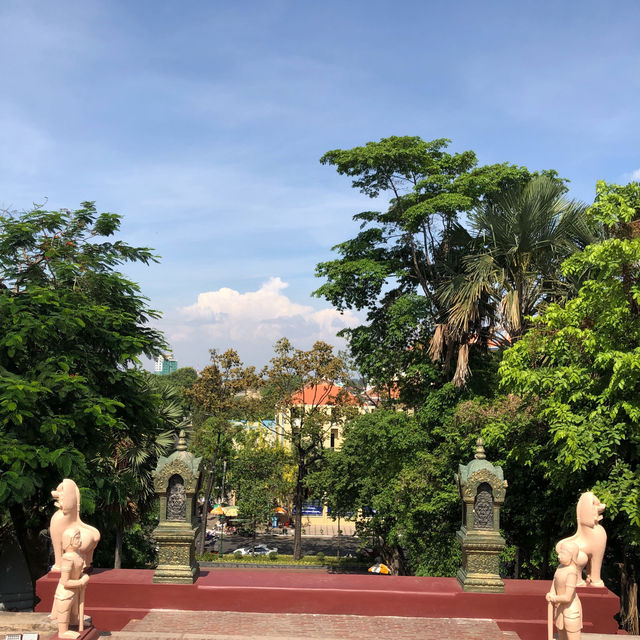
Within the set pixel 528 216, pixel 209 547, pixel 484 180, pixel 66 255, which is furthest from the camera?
pixel 209 547

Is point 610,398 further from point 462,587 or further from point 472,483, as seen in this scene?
point 462,587

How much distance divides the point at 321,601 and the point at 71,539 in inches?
148

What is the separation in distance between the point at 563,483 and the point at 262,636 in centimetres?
700

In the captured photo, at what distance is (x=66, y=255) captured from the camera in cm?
1512

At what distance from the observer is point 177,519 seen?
388 inches

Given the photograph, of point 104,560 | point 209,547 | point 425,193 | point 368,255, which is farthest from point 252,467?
point 425,193

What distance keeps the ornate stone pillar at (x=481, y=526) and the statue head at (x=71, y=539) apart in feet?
18.0

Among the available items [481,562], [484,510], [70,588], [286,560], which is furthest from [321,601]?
[286,560]

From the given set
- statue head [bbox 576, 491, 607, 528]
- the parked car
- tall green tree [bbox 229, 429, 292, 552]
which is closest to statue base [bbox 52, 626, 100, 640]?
statue head [bbox 576, 491, 607, 528]

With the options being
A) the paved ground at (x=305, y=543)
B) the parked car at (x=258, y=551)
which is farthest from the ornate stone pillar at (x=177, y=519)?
the paved ground at (x=305, y=543)

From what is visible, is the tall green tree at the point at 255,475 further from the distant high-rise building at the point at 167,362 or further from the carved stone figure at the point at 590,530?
the carved stone figure at the point at 590,530

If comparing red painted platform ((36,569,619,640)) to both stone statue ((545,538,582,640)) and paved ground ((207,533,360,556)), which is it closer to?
stone statue ((545,538,582,640))

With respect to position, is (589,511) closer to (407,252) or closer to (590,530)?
(590,530)

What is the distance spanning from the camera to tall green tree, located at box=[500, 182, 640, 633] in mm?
11109
